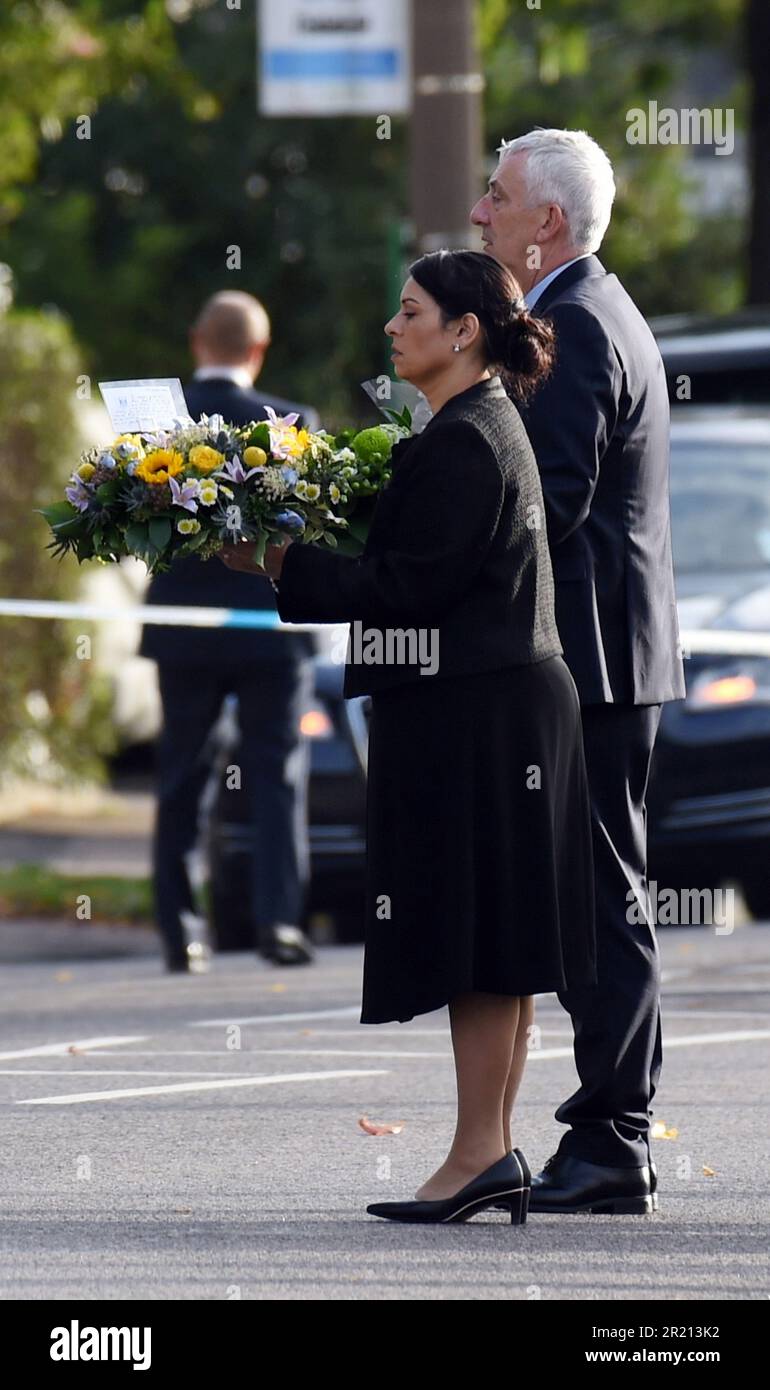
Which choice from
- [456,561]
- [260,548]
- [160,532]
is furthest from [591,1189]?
[160,532]

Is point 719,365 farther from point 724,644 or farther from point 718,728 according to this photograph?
point 718,728

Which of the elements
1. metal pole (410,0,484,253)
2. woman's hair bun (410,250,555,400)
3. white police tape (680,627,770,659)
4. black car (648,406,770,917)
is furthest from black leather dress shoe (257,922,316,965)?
woman's hair bun (410,250,555,400)

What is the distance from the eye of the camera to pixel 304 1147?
5.89 metres

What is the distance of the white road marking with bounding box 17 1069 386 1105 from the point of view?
21.3ft

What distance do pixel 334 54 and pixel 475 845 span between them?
22.6 ft

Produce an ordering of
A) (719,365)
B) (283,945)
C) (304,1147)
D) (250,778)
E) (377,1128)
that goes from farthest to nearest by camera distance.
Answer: (719,365), (250,778), (283,945), (377,1128), (304,1147)

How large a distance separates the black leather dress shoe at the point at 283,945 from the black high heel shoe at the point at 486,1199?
4235mm

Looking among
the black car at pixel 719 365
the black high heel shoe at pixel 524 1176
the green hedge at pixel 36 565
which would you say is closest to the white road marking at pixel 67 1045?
the black high heel shoe at pixel 524 1176

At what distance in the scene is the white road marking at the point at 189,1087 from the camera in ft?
21.3

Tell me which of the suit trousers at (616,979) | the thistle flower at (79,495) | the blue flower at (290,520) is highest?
the thistle flower at (79,495)

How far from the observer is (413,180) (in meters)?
11.1

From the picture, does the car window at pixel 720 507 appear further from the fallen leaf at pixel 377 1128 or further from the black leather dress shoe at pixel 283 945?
the fallen leaf at pixel 377 1128
